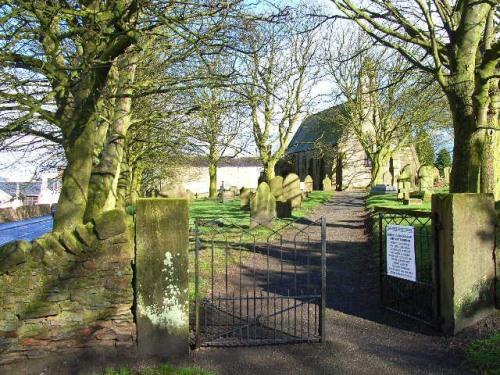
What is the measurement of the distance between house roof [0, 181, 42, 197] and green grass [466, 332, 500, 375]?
13510mm

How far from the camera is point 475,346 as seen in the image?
19.0 ft

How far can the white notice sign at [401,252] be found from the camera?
22.9 feet

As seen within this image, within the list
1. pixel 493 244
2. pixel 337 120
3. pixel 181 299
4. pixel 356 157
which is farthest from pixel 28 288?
pixel 356 157

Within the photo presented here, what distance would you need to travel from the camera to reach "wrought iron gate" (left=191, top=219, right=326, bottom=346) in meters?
6.11

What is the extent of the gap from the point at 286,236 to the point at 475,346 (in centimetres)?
1029

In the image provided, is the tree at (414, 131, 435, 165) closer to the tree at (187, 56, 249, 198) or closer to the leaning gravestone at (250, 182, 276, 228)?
the tree at (187, 56, 249, 198)

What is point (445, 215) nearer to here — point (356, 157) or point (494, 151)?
point (494, 151)

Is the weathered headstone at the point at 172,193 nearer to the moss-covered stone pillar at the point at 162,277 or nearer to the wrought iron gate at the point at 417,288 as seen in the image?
the wrought iron gate at the point at 417,288

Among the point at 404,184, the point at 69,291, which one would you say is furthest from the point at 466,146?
the point at 404,184

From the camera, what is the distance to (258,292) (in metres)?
8.70

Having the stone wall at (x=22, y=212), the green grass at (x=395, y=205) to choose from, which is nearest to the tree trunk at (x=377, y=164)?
the green grass at (x=395, y=205)

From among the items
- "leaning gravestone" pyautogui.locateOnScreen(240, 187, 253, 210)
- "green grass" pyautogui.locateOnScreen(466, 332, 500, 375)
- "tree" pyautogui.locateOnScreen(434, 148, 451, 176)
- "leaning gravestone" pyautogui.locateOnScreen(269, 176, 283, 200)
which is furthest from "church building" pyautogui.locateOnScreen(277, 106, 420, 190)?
"green grass" pyautogui.locateOnScreen(466, 332, 500, 375)

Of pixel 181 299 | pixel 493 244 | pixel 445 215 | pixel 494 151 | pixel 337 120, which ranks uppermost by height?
pixel 337 120

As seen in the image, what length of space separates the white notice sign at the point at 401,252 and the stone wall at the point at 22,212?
1855 centimetres
